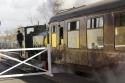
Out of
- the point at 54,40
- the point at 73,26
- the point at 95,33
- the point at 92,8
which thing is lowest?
the point at 54,40

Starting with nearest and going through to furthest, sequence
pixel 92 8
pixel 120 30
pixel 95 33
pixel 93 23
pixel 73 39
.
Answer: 1. pixel 120 30
2. pixel 95 33
3. pixel 93 23
4. pixel 92 8
5. pixel 73 39

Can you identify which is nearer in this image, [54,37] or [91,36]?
[91,36]

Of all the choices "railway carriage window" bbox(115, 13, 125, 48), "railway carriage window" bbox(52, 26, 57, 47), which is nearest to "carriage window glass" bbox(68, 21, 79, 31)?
"railway carriage window" bbox(52, 26, 57, 47)

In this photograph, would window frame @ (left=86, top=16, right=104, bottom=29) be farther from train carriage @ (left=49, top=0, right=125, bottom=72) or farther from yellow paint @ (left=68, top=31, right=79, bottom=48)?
yellow paint @ (left=68, top=31, right=79, bottom=48)

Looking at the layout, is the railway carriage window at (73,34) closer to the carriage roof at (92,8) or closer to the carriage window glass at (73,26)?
the carriage window glass at (73,26)

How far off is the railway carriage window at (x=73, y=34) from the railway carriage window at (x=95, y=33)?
3.94ft

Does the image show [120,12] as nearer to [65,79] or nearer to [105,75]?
[105,75]

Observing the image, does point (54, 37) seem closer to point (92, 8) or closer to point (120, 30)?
point (92, 8)

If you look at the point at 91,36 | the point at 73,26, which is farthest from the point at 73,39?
the point at 91,36

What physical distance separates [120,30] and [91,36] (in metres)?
2.20

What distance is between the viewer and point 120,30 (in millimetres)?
12648

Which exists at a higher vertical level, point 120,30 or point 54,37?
point 120,30

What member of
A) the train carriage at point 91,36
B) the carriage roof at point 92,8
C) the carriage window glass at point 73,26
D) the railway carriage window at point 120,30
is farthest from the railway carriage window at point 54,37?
the railway carriage window at point 120,30

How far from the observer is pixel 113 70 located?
12977 millimetres
